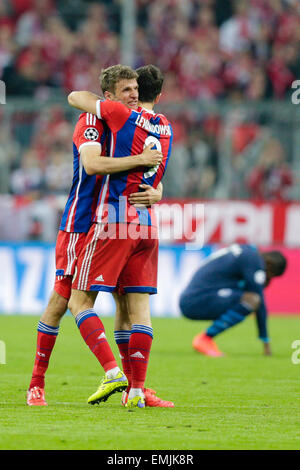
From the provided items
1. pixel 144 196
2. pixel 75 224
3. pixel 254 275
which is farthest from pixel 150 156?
pixel 254 275

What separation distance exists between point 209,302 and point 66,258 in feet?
16.0

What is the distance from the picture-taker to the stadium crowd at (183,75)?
17.1 metres

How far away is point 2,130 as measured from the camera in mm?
17297

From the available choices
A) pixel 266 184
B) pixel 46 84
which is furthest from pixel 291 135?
pixel 46 84

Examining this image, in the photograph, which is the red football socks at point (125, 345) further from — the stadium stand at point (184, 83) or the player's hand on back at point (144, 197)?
the stadium stand at point (184, 83)

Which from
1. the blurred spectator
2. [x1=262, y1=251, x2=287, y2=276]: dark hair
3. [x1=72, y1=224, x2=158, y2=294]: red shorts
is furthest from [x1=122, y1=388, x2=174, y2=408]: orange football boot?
A: the blurred spectator

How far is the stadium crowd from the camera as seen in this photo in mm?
17094

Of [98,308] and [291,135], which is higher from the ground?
[291,135]

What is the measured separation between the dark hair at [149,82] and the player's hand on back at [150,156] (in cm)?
39

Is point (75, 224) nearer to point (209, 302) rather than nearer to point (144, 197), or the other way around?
point (144, 197)

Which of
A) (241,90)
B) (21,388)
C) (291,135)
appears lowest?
(21,388)

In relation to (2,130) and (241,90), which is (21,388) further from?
(241,90)

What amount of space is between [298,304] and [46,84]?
Answer: 732 cm

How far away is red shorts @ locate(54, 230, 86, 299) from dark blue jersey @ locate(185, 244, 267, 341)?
4.44m
